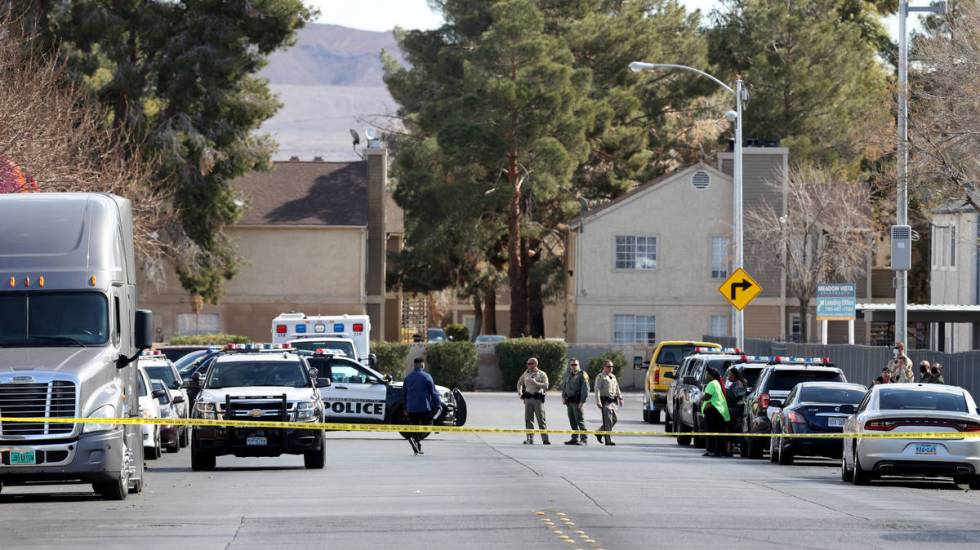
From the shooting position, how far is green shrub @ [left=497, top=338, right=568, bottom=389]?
5919cm

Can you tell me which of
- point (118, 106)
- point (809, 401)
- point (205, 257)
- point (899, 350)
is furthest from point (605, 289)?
point (809, 401)

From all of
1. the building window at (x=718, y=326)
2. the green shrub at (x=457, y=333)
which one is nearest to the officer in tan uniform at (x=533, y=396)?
the building window at (x=718, y=326)

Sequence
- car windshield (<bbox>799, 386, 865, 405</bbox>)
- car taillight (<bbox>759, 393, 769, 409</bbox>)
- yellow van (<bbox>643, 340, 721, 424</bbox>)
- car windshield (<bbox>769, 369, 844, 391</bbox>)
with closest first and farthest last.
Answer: car windshield (<bbox>799, 386, 865, 405</bbox>) < car taillight (<bbox>759, 393, 769, 409</bbox>) < car windshield (<bbox>769, 369, 844, 391</bbox>) < yellow van (<bbox>643, 340, 721, 424</bbox>)

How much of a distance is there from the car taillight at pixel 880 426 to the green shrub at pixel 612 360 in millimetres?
34913

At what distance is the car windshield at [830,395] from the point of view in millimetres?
27500

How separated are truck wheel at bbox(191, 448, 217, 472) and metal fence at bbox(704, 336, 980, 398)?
16636 millimetres

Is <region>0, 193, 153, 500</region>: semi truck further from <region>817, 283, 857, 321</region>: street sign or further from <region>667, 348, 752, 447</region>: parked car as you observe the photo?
<region>817, 283, 857, 321</region>: street sign

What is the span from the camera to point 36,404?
1891 cm

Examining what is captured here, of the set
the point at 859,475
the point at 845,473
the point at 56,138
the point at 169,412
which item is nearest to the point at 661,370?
the point at 56,138

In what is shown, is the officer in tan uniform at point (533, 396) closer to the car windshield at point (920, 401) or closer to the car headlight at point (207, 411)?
the car headlight at point (207, 411)

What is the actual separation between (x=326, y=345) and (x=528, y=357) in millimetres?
18095

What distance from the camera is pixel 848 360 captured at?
4412 centimetres

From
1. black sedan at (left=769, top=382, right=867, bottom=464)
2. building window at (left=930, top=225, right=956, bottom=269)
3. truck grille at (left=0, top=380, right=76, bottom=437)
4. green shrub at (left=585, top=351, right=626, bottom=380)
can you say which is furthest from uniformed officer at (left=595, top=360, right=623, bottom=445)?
building window at (left=930, top=225, right=956, bottom=269)

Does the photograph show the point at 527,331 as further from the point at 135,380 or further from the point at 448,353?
the point at 135,380
